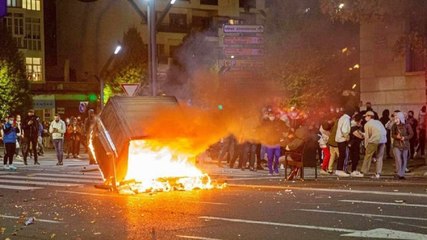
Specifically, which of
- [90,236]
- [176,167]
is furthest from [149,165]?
[90,236]

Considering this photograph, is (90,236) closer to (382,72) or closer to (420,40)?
(420,40)

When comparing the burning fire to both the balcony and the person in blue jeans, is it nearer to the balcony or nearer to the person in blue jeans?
the person in blue jeans

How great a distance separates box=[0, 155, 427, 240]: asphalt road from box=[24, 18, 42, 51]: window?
45.0m

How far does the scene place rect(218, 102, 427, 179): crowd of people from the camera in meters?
17.0

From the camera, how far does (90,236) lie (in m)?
9.17

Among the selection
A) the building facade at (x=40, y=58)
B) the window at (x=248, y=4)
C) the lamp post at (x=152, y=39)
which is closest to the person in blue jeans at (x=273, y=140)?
the lamp post at (x=152, y=39)

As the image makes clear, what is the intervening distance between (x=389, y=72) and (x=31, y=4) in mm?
41110

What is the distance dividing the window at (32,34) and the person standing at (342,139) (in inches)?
1814

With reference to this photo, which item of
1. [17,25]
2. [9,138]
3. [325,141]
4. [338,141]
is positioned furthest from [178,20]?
[338,141]

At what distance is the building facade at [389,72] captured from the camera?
24.5m

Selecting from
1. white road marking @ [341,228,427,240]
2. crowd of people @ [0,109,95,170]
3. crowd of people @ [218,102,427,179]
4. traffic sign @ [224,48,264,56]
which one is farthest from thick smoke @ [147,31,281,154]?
white road marking @ [341,228,427,240]

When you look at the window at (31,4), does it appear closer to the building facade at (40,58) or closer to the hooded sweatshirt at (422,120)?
the building facade at (40,58)

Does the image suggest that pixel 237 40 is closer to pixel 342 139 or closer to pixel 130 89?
pixel 130 89

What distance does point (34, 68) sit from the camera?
197 feet
